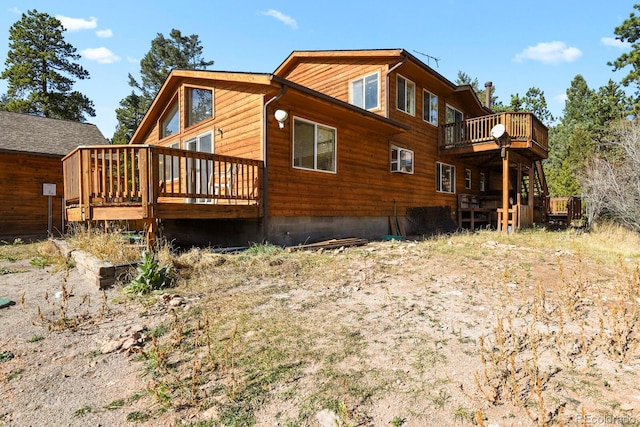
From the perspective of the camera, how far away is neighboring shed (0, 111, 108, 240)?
12250mm

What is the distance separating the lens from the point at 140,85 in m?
34.2

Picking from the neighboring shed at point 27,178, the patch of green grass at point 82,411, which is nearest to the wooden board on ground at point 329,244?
the patch of green grass at point 82,411

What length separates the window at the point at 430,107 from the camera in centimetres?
1373

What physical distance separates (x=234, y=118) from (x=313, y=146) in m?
2.29

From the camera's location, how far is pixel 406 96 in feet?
41.8

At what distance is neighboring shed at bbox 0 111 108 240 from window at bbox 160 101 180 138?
164 inches

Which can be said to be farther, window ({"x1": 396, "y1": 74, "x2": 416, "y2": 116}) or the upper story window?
the upper story window

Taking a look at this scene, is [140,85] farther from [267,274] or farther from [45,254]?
[267,274]

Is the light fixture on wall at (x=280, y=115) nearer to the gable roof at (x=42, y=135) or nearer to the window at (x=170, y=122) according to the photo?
the window at (x=170, y=122)

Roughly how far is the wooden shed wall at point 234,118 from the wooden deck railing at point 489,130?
29.8 feet

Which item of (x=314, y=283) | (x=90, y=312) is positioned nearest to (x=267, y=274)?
(x=314, y=283)

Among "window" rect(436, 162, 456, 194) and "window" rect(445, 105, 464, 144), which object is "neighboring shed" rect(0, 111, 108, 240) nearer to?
"window" rect(436, 162, 456, 194)

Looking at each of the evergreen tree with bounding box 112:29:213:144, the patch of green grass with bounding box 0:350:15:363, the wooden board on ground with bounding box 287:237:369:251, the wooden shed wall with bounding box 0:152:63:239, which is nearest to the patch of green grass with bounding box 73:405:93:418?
the patch of green grass with bounding box 0:350:15:363

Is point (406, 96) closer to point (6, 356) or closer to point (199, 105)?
point (199, 105)
